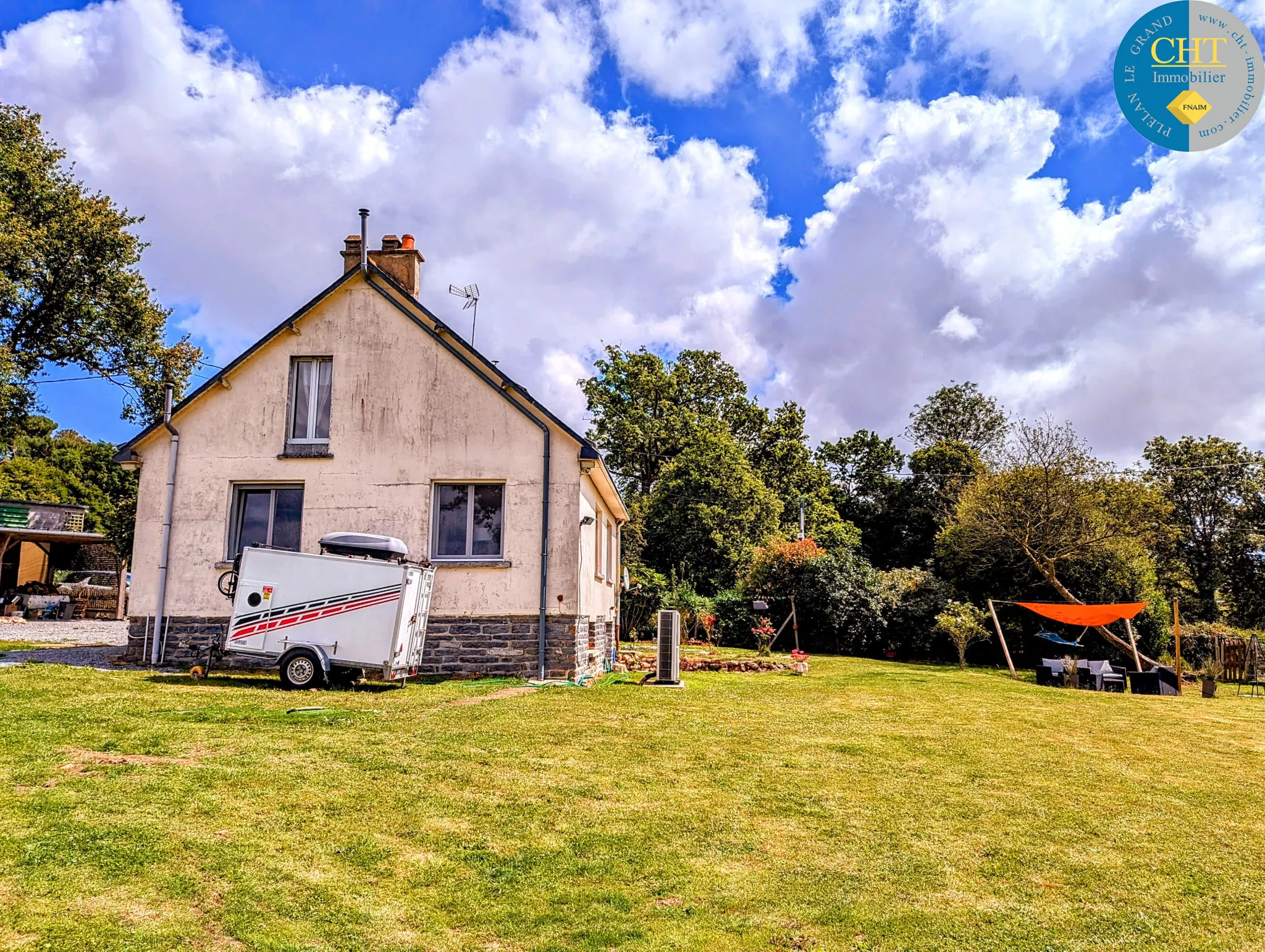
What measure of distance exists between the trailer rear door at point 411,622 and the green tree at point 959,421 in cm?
3971

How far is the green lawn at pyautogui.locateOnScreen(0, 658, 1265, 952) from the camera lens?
13.9ft

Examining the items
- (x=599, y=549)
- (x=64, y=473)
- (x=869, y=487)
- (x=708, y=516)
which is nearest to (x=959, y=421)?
(x=869, y=487)

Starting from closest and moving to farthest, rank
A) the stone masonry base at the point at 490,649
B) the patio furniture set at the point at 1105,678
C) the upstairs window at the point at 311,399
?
the stone masonry base at the point at 490,649, the upstairs window at the point at 311,399, the patio furniture set at the point at 1105,678

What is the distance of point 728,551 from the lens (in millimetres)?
32281

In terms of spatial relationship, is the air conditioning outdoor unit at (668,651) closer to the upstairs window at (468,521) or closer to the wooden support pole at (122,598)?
the upstairs window at (468,521)

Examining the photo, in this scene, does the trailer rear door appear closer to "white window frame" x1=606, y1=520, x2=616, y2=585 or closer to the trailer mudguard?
the trailer mudguard

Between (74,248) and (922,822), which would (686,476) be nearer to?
(74,248)

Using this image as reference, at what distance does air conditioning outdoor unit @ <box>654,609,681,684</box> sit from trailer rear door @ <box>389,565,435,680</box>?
409 centimetres

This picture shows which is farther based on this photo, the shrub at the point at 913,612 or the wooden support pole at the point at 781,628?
the shrub at the point at 913,612

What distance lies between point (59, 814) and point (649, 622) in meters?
22.7

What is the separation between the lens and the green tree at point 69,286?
28984mm

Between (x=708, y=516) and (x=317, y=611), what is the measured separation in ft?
71.2

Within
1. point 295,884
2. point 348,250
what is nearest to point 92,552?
point 348,250

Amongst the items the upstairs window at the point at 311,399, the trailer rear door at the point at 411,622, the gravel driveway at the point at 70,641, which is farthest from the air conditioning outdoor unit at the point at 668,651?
the gravel driveway at the point at 70,641
